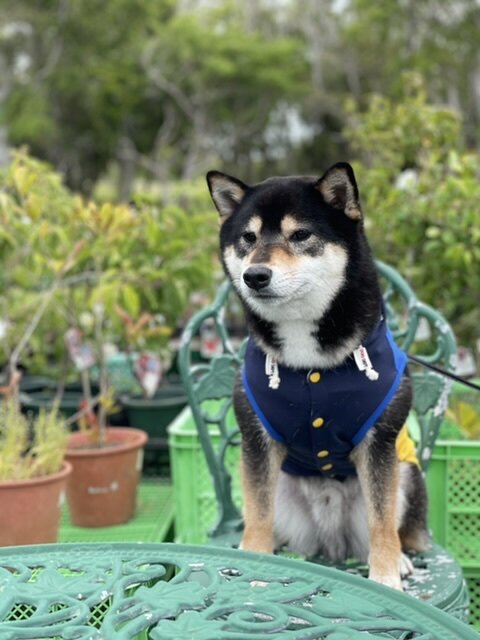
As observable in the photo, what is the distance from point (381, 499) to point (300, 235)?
2.59 feet

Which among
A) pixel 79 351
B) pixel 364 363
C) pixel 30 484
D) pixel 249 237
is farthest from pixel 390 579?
Answer: pixel 79 351

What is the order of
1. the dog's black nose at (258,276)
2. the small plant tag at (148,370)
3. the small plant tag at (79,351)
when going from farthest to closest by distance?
1. the small plant tag at (148,370)
2. the small plant tag at (79,351)
3. the dog's black nose at (258,276)

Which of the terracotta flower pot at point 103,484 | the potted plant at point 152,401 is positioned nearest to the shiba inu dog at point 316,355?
→ the terracotta flower pot at point 103,484

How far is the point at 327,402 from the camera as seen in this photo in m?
2.18

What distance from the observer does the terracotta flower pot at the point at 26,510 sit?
10.3 feet

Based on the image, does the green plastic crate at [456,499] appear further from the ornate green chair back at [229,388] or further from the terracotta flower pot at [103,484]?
the terracotta flower pot at [103,484]

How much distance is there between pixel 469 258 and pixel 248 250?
175cm

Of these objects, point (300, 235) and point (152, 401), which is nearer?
point (300, 235)

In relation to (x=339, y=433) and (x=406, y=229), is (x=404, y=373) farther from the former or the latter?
(x=406, y=229)

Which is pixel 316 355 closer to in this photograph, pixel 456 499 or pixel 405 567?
pixel 405 567

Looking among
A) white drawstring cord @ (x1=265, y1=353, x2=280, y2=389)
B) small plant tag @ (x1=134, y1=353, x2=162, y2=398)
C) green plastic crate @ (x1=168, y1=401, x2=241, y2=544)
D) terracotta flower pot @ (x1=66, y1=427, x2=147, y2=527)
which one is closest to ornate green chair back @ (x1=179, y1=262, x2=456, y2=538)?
green plastic crate @ (x1=168, y1=401, x2=241, y2=544)

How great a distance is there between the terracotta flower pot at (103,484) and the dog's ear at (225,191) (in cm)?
186

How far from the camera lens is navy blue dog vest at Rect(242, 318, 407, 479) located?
219 cm

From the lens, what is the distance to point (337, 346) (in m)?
2.22
